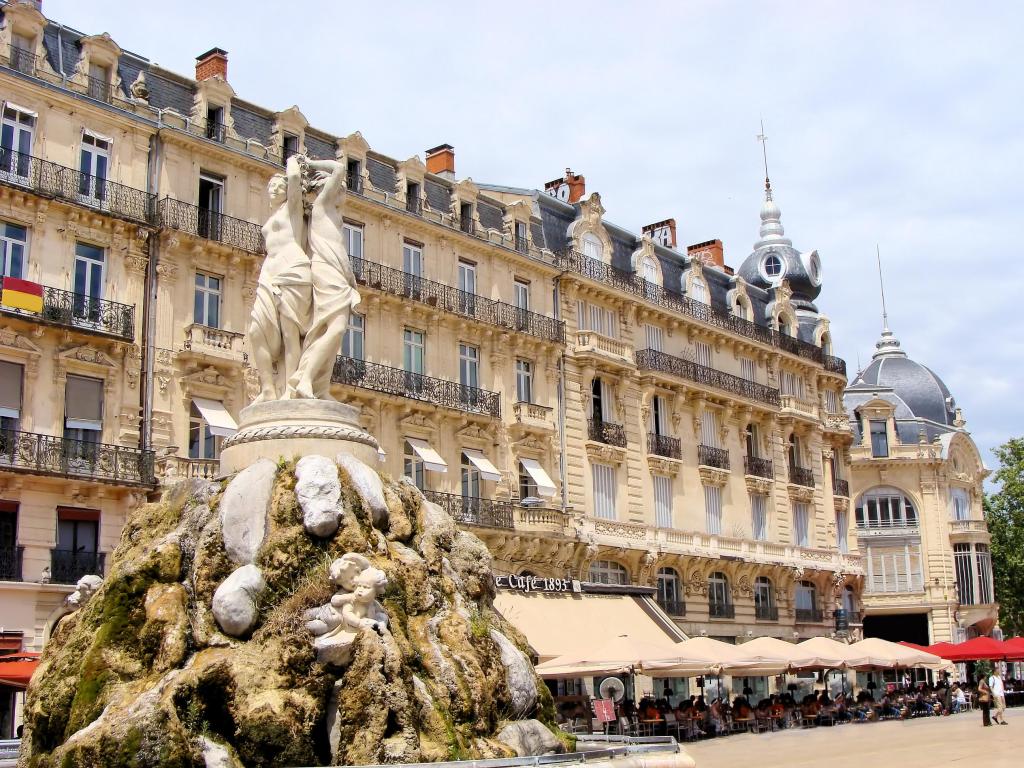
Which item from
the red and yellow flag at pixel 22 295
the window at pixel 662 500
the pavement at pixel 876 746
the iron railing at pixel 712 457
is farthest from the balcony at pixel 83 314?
the iron railing at pixel 712 457

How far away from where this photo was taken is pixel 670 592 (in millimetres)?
37188

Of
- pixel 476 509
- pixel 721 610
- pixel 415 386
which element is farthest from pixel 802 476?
pixel 415 386

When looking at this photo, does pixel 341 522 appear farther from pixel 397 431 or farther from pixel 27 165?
pixel 397 431

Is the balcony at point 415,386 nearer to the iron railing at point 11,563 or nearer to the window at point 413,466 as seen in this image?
the window at point 413,466

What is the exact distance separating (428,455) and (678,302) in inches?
514

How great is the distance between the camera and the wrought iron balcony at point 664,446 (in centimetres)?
3778

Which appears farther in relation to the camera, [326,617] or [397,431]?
[397,431]

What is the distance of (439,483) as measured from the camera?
103 ft

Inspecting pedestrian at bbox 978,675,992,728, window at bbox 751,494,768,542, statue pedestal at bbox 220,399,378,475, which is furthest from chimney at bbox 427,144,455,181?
statue pedestal at bbox 220,399,378,475

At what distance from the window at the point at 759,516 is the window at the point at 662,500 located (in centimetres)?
491

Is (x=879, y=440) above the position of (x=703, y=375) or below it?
above

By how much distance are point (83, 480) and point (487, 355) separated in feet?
41.3

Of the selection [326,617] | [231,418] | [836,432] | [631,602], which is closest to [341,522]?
[326,617]

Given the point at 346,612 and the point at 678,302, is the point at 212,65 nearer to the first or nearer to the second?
the point at 678,302
